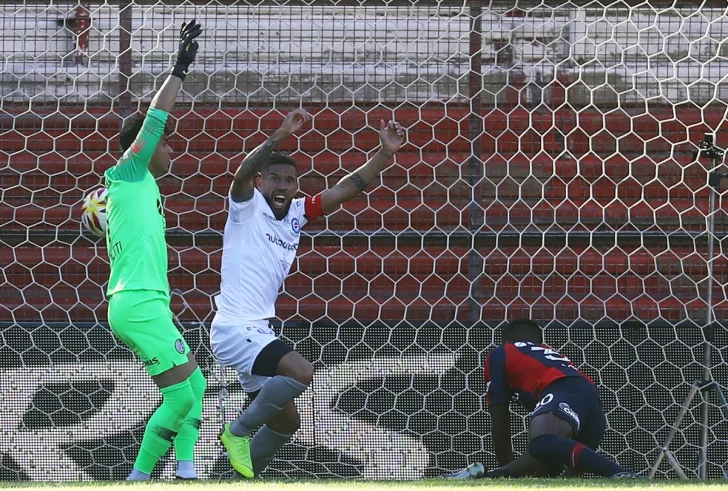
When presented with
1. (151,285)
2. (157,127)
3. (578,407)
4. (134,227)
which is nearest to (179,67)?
(157,127)

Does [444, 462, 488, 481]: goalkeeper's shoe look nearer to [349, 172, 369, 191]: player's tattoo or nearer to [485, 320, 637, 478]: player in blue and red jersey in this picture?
[485, 320, 637, 478]: player in blue and red jersey

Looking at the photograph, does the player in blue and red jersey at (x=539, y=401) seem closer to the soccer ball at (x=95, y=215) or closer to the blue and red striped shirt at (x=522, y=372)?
the blue and red striped shirt at (x=522, y=372)

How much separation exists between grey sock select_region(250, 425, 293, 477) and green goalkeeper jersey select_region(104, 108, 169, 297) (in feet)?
3.17

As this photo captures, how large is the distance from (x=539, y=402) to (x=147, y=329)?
6.49 ft

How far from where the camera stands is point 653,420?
245 inches

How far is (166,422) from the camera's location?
5.03m

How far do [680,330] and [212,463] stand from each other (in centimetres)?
271

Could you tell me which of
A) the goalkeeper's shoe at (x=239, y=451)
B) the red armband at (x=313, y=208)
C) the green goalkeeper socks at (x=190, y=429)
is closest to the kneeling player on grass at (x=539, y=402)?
the red armband at (x=313, y=208)

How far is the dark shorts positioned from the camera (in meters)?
5.46

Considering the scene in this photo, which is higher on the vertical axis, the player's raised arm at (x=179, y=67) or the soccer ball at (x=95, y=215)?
the player's raised arm at (x=179, y=67)

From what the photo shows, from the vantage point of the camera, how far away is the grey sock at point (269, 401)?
5.23m

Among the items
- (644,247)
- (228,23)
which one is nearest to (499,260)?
(644,247)

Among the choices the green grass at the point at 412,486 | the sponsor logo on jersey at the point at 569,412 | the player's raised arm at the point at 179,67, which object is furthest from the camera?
the sponsor logo on jersey at the point at 569,412

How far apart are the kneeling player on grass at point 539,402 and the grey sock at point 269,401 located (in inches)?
44.2
